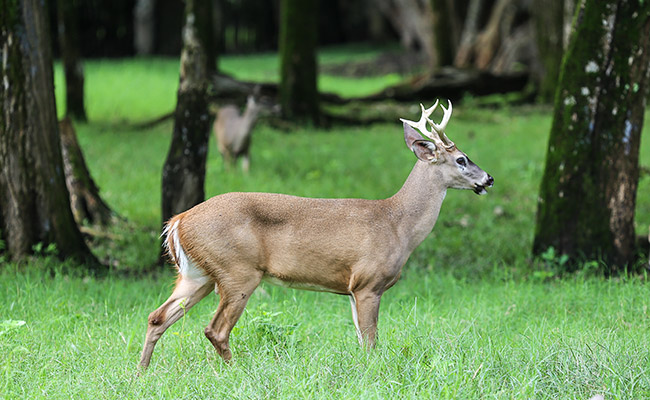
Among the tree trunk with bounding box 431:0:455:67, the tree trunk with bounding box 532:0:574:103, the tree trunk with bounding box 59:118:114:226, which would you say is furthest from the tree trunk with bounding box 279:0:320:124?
the tree trunk with bounding box 431:0:455:67

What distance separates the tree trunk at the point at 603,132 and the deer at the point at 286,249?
7.53 ft

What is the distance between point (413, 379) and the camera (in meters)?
4.08

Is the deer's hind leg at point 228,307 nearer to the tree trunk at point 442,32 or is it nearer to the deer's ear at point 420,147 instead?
the deer's ear at point 420,147

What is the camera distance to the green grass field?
402 centimetres

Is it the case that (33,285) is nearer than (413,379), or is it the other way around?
(413,379)

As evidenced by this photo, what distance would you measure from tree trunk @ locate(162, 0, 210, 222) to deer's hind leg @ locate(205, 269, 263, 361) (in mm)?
2767

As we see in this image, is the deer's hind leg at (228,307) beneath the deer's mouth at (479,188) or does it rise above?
beneath

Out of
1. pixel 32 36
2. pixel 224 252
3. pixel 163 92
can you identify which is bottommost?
pixel 163 92

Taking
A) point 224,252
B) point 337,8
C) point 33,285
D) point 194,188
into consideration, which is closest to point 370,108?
point 194,188

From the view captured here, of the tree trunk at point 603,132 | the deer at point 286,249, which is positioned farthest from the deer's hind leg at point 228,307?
the tree trunk at point 603,132

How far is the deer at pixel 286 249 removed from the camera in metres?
4.45

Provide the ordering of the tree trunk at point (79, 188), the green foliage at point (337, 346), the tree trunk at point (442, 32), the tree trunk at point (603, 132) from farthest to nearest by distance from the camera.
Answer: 1. the tree trunk at point (442, 32)
2. the tree trunk at point (79, 188)
3. the tree trunk at point (603, 132)
4. the green foliage at point (337, 346)

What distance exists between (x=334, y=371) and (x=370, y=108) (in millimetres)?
13503

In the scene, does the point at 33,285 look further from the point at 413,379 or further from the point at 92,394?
the point at 413,379
